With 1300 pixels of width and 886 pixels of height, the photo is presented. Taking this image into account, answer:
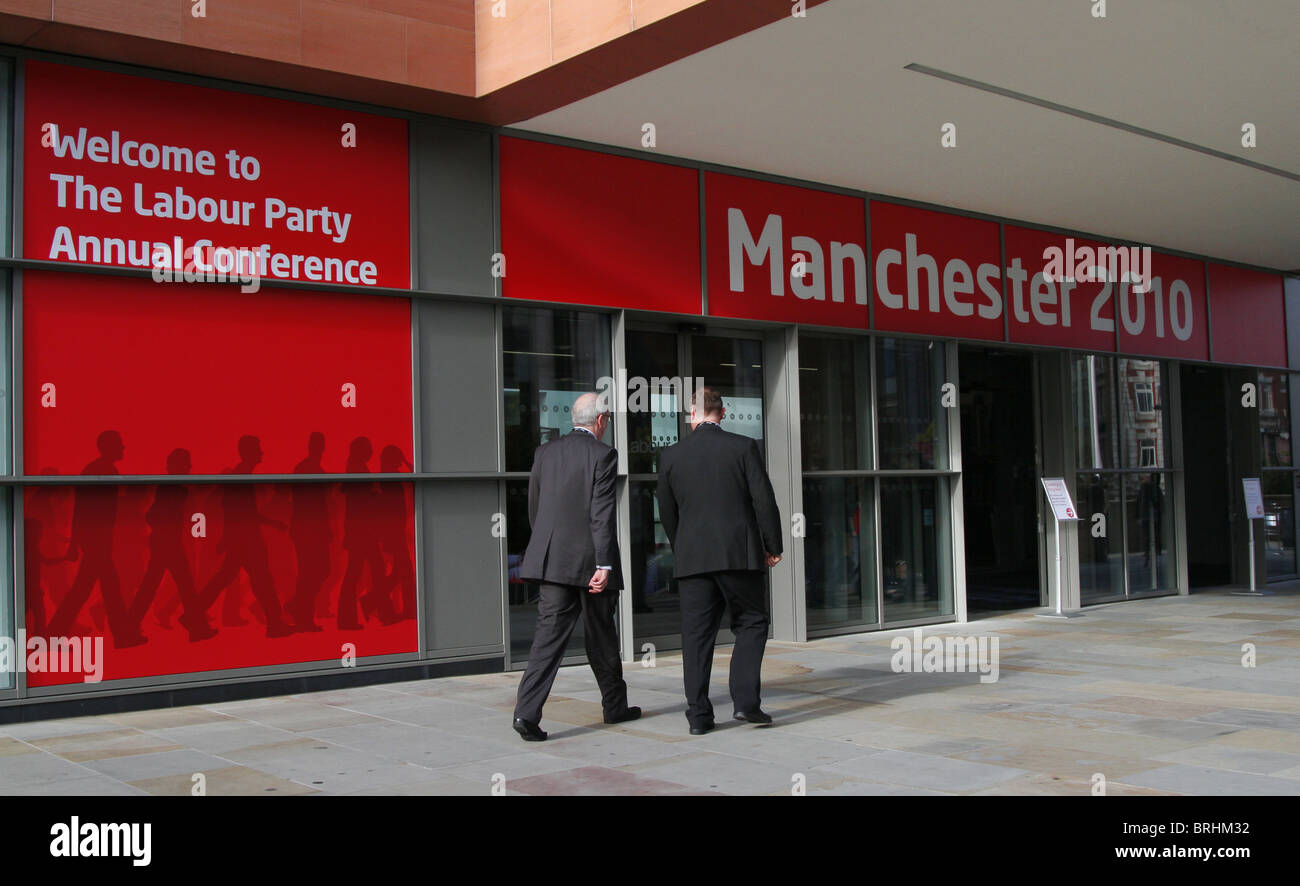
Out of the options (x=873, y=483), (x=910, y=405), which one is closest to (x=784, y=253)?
(x=910, y=405)

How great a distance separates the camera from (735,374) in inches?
425

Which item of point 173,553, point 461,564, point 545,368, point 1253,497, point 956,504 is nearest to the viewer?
point 173,553

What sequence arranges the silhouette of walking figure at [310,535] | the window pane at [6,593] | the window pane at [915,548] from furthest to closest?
the window pane at [915,548], the silhouette of walking figure at [310,535], the window pane at [6,593]

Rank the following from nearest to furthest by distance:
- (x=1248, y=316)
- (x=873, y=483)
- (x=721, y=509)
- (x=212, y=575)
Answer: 1. (x=721, y=509)
2. (x=212, y=575)
3. (x=873, y=483)
4. (x=1248, y=316)

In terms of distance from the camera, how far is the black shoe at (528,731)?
20.5 feet

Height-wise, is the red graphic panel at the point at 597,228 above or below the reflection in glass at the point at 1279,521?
above

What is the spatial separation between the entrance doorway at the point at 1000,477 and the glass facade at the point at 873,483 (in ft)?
3.28

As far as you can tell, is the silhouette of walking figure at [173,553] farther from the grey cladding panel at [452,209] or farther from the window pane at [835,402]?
the window pane at [835,402]

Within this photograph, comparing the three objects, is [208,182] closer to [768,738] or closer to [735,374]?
[735,374]

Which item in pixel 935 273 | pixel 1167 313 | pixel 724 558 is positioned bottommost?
pixel 724 558

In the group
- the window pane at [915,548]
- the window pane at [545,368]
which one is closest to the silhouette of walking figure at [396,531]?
the window pane at [545,368]

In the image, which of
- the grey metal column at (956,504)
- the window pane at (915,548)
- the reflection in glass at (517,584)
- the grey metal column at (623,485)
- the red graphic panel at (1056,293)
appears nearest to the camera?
the reflection in glass at (517,584)

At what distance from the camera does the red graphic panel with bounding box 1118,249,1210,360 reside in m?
14.3

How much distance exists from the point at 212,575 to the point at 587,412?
285 cm
